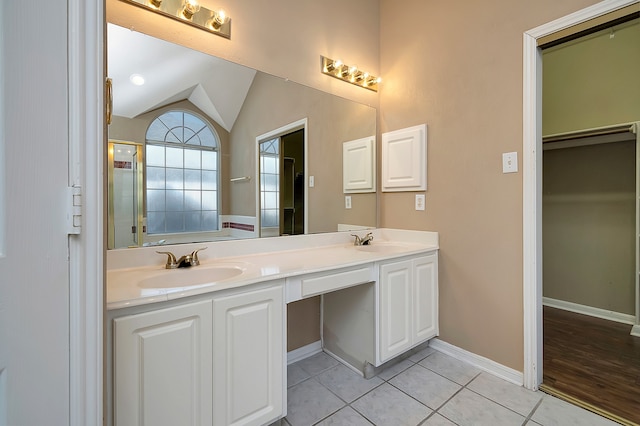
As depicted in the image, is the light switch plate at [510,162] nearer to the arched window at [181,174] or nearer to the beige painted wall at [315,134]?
Result: the beige painted wall at [315,134]

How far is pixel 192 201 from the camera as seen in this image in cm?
161

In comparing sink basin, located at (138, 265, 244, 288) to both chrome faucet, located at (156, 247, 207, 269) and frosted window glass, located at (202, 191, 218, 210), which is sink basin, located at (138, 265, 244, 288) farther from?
frosted window glass, located at (202, 191, 218, 210)

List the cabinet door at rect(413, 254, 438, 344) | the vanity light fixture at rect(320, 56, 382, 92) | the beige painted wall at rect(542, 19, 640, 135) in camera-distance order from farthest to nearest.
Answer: the beige painted wall at rect(542, 19, 640, 135) → the vanity light fixture at rect(320, 56, 382, 92) → the cabinet door at rect(413, 254, 438, 344)

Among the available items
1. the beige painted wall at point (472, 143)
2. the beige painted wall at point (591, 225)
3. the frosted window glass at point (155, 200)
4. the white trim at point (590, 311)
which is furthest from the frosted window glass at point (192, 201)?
the white trim at point (590, 311)

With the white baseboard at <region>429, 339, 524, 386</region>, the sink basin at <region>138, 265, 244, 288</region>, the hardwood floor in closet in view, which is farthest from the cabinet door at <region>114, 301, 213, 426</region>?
the hardwood floor in closet

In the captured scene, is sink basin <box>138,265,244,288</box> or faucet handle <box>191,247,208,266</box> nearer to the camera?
sink basin <box>138,265,244,288</box>

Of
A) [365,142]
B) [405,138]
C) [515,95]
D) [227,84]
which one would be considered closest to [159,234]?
[227,84]

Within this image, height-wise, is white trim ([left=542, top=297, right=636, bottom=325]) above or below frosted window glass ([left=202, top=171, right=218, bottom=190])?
below

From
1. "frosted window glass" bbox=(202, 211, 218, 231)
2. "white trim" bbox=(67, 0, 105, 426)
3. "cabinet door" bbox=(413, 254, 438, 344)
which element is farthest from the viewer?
"cabinet door" bbox=(413, 254, 438, 344)

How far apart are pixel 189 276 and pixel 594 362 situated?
2.62 m

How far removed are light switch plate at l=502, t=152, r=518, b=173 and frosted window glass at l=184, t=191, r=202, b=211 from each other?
1.83m

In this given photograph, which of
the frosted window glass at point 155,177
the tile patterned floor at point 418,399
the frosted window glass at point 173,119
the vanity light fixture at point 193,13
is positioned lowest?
the tile patterned floor at point 418,399

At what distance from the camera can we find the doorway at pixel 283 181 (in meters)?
1.86

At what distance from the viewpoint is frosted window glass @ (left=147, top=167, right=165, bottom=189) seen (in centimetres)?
146
